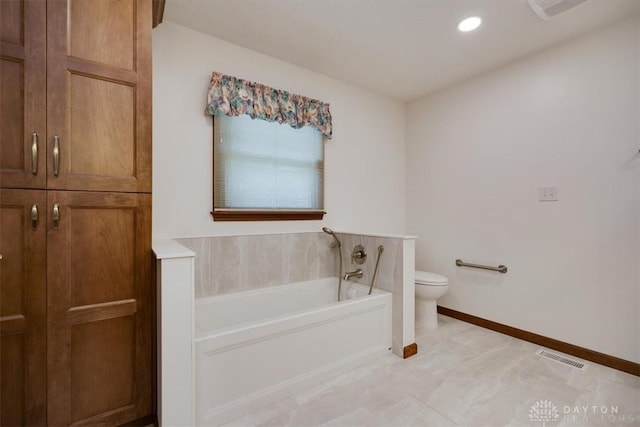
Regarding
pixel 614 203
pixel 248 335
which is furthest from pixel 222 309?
pixel 614 203

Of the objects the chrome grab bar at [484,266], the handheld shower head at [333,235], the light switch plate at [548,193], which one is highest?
the light switch plate at [548,193]

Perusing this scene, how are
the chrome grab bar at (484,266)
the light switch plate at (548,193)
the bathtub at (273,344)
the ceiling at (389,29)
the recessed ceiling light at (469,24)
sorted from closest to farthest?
1. the bathtub at (273,344)
2. the ceiling at (389,29)
3. the recessed ceiling light at (469,24)
4. the light switch plate at (548,193)
5. the chrome grab bar at (484,266)

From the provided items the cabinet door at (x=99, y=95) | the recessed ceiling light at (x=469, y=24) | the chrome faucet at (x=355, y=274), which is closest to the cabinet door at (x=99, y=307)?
the cabinet door at (x=99, y=95)

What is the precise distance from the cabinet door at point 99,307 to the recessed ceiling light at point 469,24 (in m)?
2.34

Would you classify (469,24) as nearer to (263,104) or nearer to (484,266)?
(263,104)

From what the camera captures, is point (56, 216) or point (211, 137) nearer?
point (56, 216)

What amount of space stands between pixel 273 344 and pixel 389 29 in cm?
229

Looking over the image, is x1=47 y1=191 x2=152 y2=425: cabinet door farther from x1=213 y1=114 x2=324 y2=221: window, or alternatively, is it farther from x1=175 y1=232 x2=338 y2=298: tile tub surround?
x1=213 y1=114 x2=324 y2=221: window

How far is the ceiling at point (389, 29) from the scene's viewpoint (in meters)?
1.90

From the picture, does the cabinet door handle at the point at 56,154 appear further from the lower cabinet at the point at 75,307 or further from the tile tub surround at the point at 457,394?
the tile tub surround at the point at 457,394

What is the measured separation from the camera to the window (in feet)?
7.50

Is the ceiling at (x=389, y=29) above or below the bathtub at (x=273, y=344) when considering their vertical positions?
above
